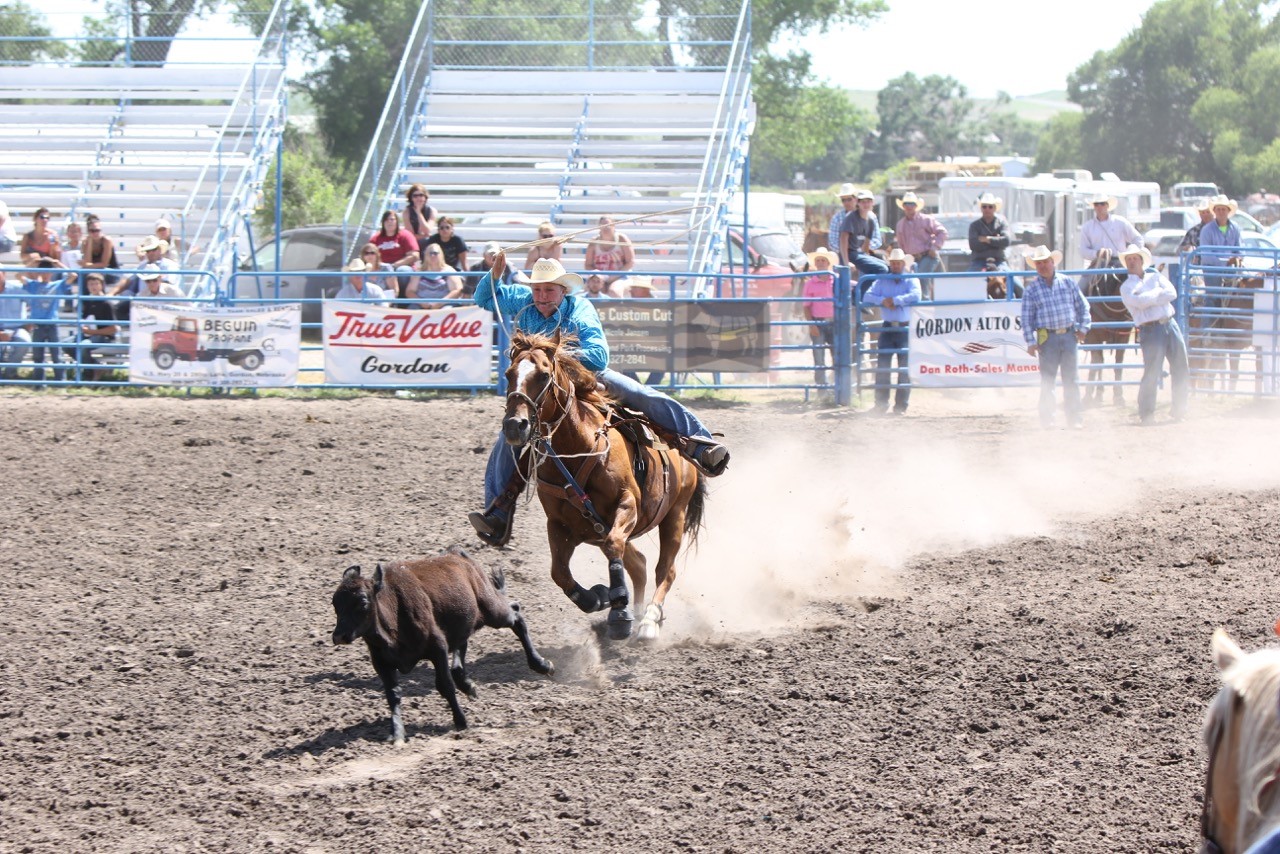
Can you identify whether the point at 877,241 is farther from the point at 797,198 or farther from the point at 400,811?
the point at 797,198

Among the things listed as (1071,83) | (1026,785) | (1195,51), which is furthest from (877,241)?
(1071,83)

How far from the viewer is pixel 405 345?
603 inches

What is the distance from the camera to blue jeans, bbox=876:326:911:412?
1491cm

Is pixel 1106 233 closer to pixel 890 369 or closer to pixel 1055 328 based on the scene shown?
pixel 1055 328

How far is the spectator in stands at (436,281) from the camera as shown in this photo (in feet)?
51.1

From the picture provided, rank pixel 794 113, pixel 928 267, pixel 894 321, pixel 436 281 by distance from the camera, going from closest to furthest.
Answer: pixel 894 321 < pixel 436 281 < pixel 928 267 < pixel 794 113

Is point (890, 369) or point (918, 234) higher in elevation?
point (918, 234)

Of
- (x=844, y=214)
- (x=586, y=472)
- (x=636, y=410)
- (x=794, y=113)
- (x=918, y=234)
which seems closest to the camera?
(x=586, y=472)

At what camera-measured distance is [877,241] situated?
16.2 meters

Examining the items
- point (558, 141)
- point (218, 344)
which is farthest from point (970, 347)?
point (558, 141)

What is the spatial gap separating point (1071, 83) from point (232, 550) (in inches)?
3062

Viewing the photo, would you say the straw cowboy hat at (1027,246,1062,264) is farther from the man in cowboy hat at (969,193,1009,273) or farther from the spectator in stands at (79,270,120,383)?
the spectator in stands at (79,270,120,383)

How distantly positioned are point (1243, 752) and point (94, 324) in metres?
15.2

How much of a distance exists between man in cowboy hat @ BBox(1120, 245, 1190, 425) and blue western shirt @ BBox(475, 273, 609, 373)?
333 inches
